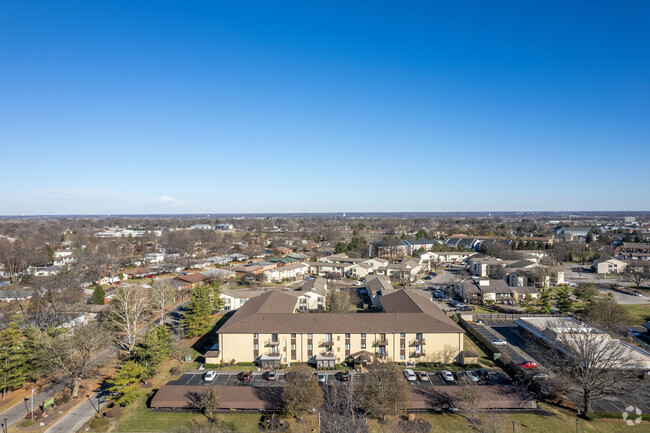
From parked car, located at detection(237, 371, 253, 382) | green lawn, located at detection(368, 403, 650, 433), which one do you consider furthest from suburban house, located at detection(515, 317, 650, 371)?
parked car, located at detection(237, 371, 253, 382)

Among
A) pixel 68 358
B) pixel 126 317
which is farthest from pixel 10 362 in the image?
pixel 126 317

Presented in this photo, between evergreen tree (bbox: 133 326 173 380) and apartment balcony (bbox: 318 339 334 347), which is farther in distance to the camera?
apartment balcony (bbox: 318 339 334 347)

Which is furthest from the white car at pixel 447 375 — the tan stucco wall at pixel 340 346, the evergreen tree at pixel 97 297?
the evergreen tree at pixel 97 297

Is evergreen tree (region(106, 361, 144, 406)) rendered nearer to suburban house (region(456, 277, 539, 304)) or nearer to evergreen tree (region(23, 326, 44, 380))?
evergreen tree (region(23, 326, 44, 380))

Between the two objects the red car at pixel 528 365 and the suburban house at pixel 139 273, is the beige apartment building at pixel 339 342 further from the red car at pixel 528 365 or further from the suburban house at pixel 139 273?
the suburban house at pixel 139 273

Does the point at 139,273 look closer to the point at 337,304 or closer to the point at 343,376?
the point at 337,304
